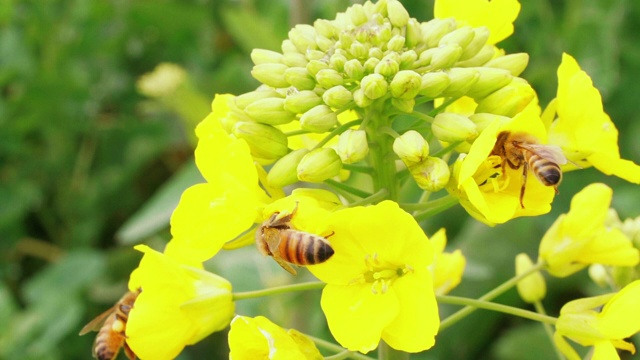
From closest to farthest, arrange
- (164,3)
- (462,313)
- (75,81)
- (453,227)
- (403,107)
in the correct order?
(403,107), (462,313), (453,227), (75,81), (164,3)

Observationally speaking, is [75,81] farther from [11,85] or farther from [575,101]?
[575,101]

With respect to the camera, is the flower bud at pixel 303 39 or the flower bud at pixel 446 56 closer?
the flower bud at pixel 446 56

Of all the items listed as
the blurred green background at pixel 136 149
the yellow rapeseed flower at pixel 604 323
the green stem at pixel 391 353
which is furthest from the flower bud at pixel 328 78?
the blurred green background at pixel 136 149

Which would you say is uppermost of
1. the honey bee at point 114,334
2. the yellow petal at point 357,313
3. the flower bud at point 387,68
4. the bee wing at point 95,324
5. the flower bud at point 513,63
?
the flower bud at point 387,68

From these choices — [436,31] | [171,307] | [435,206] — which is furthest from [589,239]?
[171,307]

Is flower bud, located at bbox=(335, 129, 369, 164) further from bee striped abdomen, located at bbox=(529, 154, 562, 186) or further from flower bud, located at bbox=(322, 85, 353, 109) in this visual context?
bee striped abdomen, located at bbox=(529, 154, 562, 186)

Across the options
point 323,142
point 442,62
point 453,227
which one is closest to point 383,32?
point 442,62

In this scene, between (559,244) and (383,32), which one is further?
(559,244)

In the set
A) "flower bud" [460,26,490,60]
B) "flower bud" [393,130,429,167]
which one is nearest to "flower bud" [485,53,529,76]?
"flower bud" [460,26,490,60]

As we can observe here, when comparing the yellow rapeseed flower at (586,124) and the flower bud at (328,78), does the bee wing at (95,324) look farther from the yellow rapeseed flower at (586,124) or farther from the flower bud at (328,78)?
the yellow rapeseed flower at (586,124)
